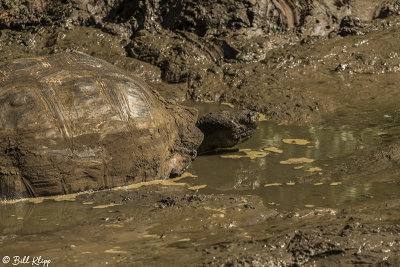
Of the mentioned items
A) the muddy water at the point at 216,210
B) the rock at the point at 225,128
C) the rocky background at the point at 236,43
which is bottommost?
the muddy water at the point at 216,210

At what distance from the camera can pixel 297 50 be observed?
29.8ft

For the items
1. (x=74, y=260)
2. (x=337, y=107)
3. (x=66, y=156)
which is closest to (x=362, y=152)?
(x=337, y=107)

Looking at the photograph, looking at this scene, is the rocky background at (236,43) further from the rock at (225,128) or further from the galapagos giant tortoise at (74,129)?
the galapagos giant tortoise at (74,129)

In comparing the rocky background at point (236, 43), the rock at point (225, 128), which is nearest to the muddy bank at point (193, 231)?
the rock at point (225, 128)

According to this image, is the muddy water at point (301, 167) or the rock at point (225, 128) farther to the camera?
the rock at point (225, 128)

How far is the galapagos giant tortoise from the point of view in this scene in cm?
517

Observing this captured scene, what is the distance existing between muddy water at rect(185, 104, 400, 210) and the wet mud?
18 millimetres

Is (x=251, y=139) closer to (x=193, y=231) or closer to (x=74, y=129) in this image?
(x=74, y=129)

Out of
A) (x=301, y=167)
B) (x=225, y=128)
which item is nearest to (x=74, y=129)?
(x=225, y=128)

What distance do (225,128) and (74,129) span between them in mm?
1785

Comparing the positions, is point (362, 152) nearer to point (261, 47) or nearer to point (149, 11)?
point (261, 47)

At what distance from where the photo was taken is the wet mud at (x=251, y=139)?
3885mm

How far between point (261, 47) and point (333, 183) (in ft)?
14.0

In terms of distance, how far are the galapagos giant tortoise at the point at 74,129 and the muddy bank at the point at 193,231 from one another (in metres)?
0.23
